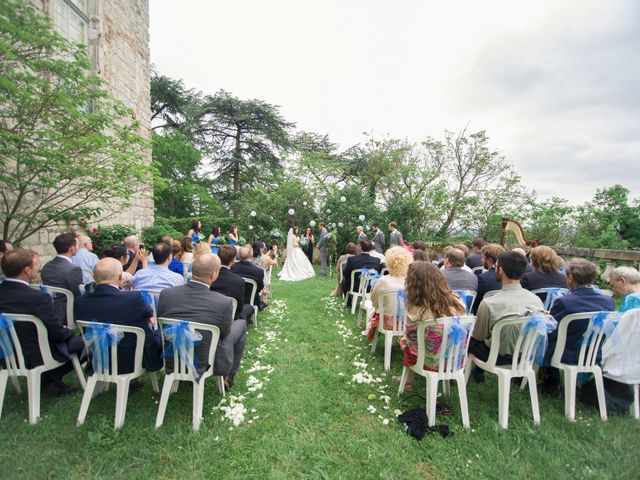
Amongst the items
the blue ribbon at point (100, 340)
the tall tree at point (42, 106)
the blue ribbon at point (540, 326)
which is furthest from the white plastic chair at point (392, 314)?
the tall tree at point (42, 106)

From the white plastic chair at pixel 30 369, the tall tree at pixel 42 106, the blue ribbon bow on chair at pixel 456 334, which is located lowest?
the white plastic chair at pixel 30 369

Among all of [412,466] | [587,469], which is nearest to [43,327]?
[412,466]

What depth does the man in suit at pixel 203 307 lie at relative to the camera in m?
2.49

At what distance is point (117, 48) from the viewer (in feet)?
28.5

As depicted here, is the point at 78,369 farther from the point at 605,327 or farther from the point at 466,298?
the point at 605,327

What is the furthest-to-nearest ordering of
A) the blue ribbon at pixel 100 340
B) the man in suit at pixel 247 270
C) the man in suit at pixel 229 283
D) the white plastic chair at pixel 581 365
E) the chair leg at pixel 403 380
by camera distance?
the man in suit at pixel 247 270, the man in suit at pixel 229 283, the chair leg at pixel 403 380, the white plastic chair at pixel 581 365, the blue ribbon at pixel 100 340

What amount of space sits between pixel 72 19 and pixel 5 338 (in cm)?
839

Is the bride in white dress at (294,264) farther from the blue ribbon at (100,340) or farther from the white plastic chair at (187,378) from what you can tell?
the blue ribbon at (100,340)

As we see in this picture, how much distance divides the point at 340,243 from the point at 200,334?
11424 mm

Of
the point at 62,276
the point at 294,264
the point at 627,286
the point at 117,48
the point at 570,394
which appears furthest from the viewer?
the point at 294,264

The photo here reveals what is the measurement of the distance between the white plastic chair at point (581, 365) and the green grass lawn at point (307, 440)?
0.12 metres

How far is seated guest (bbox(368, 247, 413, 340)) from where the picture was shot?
3619mm

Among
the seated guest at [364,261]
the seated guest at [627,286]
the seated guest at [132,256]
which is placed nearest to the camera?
the seated guest at [627,286]

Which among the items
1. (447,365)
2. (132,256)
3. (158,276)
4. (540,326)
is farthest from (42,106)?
(540,326)
